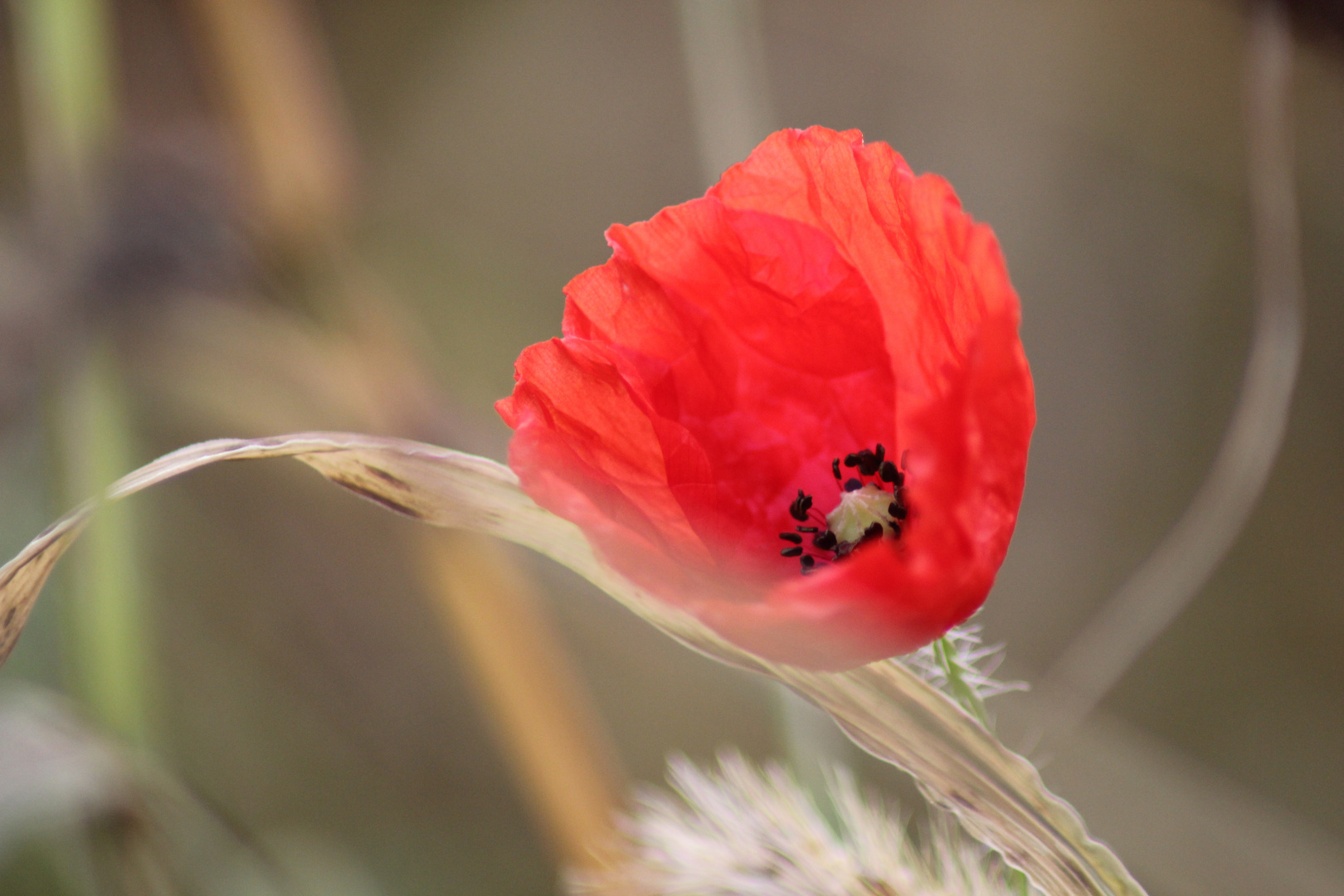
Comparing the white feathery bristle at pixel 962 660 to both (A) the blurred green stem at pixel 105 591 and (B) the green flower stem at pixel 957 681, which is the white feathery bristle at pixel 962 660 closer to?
(B) the green flower stem at pixel 957 681

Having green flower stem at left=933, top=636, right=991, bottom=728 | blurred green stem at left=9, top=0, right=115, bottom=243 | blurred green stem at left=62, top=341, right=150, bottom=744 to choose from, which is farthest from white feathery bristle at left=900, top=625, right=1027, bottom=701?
blurred green stem at left=9, top=0, right=115, bottom=243

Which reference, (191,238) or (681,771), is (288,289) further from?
(681,771)

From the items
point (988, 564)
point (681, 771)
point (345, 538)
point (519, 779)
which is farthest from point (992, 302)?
point (345, 538)

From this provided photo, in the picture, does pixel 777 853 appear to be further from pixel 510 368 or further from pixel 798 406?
pixel 510 368

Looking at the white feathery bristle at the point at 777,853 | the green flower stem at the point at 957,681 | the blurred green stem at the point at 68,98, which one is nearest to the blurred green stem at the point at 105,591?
the blurred green stem at the point at 68,98

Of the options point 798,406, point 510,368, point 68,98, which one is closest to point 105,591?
point 68,98

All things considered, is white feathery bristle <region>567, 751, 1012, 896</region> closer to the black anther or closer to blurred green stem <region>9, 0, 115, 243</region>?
the black anther
